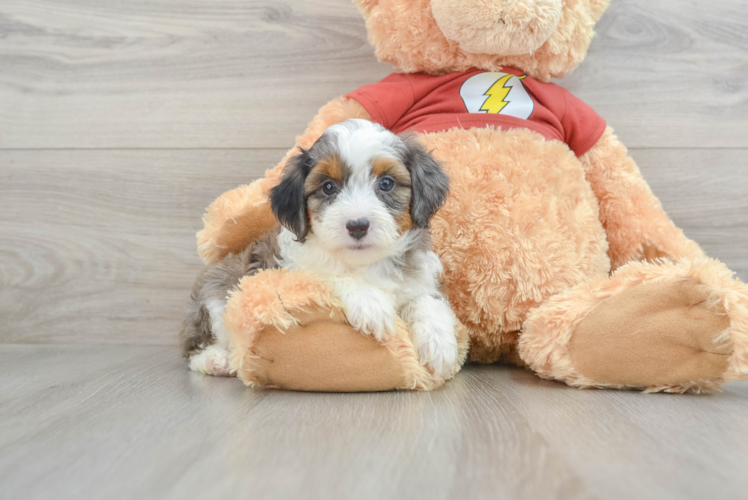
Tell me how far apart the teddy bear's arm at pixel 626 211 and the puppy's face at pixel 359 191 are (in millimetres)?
685

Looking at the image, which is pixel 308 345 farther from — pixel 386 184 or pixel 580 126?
pixel 580 126

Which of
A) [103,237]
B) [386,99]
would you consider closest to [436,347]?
[386,99]

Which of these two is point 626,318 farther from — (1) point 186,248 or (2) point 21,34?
(2) point 21,34

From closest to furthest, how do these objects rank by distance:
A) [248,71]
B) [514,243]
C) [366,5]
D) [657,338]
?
[657,338], [514,243], [366,5], [248,71]

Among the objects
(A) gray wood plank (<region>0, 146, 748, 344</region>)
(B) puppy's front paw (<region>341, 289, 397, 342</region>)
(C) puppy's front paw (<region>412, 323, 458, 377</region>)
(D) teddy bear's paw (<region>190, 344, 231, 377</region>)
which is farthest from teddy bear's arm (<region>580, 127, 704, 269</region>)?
(D) teddy bear's paw (<region>190, 344, 231, 377</region>)

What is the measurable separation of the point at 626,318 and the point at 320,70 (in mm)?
1474

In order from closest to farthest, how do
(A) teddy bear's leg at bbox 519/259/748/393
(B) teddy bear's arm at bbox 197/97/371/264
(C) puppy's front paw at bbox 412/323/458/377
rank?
1. (A) teddy bear's leg at bbox 519/259/748/393
2. (C) puppy's front paw at bbox 412/323/458/377
3. (B) teddy bear's arm at bbox 197/97/371/264

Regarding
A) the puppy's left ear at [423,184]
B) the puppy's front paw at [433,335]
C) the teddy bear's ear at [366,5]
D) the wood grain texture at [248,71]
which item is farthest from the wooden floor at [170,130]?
the puppy's left ear at [423,184]

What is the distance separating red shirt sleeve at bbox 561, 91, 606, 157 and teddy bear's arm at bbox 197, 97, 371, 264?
2.19 ft

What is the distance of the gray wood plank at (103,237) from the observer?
7.27 feet

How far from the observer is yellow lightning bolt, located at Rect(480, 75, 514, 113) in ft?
5.63

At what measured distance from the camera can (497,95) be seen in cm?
172

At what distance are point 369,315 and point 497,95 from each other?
0.87 meters

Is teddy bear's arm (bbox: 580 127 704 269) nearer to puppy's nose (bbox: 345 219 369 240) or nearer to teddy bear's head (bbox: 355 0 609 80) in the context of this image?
teddy bear's head (bbox: 355 0 609 80)
